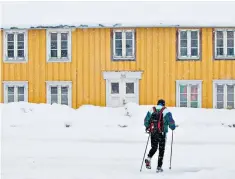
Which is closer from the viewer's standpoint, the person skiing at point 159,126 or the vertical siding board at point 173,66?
the person skiing at point 159,126

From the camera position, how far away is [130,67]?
26391mm

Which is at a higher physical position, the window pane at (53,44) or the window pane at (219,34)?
the window pane at (219,34)

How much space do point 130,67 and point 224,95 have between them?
520 cm

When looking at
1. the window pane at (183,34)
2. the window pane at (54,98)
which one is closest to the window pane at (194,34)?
the window pane at (183,34)

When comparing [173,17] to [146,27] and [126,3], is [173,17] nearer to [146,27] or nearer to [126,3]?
[146,27]

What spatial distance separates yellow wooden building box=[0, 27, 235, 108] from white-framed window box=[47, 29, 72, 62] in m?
0.03

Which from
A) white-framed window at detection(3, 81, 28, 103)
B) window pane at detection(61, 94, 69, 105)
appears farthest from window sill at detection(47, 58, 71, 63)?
window pane at detection(61, 94, 69, 105)

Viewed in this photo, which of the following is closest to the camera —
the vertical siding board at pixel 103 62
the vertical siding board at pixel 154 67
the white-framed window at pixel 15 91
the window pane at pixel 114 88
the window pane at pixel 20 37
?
the vertical siding board at pixel 154 67

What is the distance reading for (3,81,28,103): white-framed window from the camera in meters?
26.6

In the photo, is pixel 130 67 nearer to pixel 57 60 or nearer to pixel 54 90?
pixel 57 60

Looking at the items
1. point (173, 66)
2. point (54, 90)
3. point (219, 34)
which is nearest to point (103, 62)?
point (54, 90)

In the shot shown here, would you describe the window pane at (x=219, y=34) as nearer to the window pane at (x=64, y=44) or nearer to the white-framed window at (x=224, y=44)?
the white-framed window at (x=224, y=44)

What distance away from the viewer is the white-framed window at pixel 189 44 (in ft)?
86.8

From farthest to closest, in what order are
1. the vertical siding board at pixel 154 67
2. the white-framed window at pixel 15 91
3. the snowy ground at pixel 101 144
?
the white-framed window at pixel 15 91, the vertical siding board at pixel 154 67, the snowy ground at pixel 101 144
